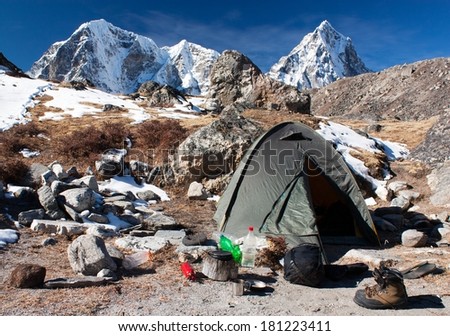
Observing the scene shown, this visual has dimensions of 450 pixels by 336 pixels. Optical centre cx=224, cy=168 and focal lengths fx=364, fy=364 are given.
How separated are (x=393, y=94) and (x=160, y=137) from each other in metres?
64.3

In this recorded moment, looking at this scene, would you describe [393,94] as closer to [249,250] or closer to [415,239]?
[415,239]

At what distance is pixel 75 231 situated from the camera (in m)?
8.00

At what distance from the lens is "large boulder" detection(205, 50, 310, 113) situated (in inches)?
953

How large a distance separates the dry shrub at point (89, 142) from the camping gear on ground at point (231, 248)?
352 inches

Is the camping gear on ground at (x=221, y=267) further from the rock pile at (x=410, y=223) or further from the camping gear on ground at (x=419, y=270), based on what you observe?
the rock pile at (x=410, y=223)

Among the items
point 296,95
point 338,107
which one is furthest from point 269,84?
point 338,107

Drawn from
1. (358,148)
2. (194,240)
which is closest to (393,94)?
(358,148)

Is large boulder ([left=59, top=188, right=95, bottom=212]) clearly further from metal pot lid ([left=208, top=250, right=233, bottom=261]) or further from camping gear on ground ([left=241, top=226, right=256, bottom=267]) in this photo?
metal pot lid ([left=208, top=250, right=233, bottom=261])

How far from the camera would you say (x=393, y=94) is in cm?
6888

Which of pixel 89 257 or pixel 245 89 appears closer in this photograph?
pixel 89 257

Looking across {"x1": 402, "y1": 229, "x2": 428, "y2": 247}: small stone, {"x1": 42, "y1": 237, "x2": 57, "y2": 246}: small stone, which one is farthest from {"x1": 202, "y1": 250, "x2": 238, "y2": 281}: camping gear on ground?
{"x1": 402, "y1": 229, "x2": 428, "y2": 247}: small stone

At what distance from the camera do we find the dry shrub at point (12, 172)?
34.2 ft
